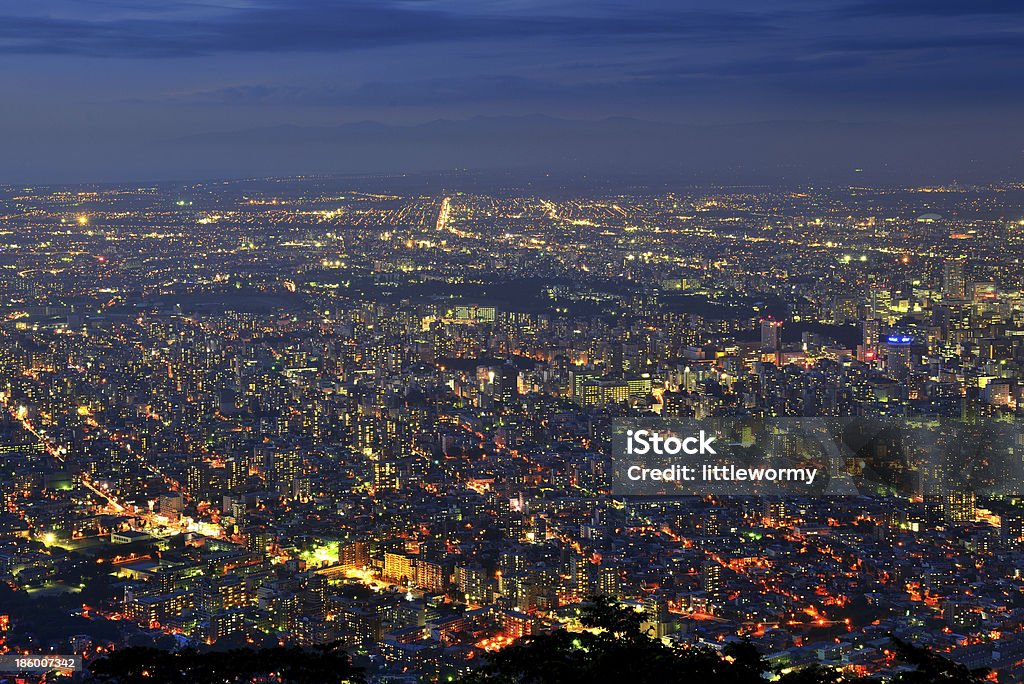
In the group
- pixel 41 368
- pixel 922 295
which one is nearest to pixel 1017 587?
pixel 922 295

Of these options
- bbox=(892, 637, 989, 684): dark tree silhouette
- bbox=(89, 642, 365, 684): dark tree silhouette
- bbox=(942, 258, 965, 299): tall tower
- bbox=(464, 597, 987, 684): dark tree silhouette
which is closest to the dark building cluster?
bbox=(942, 258, 965, 299): tall tower

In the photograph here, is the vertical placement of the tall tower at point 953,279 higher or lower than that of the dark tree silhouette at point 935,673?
lower

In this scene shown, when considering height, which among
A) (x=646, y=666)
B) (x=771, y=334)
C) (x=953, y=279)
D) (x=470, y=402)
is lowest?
(x=470, y=402)

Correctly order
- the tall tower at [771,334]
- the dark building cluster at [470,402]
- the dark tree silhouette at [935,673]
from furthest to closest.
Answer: the tall tower at [771,334], the dark building cluster at [470,402], the dark tree silhouette at [935,673]

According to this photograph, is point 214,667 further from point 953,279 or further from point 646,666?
point 953,279

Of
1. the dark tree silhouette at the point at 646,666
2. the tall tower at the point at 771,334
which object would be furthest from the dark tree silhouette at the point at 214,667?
the tall tower at the point at 771,334

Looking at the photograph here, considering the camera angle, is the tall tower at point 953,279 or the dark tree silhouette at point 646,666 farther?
the tall tower at point 953,279

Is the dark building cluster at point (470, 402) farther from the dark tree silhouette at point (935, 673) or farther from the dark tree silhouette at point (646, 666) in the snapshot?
the dark tree silhouette at point (935, 673)

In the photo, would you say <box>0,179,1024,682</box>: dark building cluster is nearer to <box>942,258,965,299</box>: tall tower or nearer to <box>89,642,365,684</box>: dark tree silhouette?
<box>942,258,965,299</box>: tall tower

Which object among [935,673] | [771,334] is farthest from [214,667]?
[771,334]
